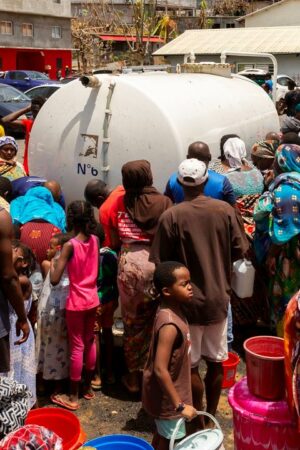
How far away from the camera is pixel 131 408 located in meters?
4.35

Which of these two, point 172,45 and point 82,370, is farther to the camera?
point 172,45

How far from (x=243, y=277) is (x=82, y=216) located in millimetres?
1483

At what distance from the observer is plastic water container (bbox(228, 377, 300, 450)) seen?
317cm

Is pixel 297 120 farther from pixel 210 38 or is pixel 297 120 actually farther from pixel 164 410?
pixel 210 38

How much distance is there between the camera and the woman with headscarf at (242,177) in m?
5.28

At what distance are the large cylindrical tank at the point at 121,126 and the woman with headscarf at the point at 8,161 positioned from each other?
147 mm

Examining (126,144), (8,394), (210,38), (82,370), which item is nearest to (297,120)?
(126,144)

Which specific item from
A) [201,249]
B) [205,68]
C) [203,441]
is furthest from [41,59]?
[203,441]

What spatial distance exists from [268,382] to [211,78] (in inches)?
160

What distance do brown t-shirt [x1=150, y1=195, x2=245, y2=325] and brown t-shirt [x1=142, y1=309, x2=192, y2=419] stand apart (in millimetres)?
389

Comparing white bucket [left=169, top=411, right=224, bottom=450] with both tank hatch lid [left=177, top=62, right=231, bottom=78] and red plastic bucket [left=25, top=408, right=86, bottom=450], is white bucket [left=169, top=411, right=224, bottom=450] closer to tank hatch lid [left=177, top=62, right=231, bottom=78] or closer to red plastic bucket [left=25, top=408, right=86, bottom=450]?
red plastic bucket [left=25, top=408, right=86, bottom=450]

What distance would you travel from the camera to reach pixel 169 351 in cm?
317

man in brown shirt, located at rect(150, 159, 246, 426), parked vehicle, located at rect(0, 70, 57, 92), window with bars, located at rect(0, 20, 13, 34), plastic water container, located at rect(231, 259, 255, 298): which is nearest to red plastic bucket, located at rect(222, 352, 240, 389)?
plastic water container, located at rect(231, 259, 255, 298)

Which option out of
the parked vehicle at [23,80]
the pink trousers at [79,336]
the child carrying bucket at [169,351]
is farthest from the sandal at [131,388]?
the parked vehicle at [23,80]
